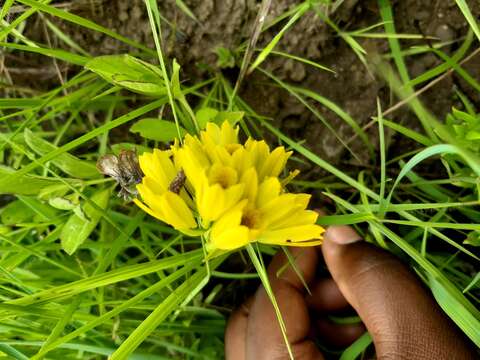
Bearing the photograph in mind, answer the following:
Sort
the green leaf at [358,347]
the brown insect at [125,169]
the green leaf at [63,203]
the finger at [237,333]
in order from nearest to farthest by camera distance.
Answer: the brown insect at [125,169] → the green leaf at [63,203] → the green leaf at [358,347] → the finger at [237,333]

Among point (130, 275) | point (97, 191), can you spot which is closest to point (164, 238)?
point (97, 191)

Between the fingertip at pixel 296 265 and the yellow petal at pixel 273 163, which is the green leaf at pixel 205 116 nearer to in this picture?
the yellow petal at pixel 273 163

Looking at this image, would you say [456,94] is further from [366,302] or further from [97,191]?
[97,191]

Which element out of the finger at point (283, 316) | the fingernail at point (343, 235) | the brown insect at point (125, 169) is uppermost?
the brown insect at point (125, 169)

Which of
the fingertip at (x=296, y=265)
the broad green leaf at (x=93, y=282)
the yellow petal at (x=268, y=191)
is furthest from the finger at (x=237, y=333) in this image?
the yellow petal at (x=268, y=191)

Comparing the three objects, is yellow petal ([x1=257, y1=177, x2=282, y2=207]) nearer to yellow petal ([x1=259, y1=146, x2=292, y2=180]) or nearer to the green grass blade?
yellow petal ([x1=259, y1=146, x2=292, y2=180])

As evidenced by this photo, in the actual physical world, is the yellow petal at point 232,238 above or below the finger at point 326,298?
above

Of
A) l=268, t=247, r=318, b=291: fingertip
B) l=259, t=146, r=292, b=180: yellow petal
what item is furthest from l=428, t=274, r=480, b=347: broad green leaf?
l=259, t=146, r=292, b=180: yellow petal

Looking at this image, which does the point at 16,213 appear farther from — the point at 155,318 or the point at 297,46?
the point at 297,46
